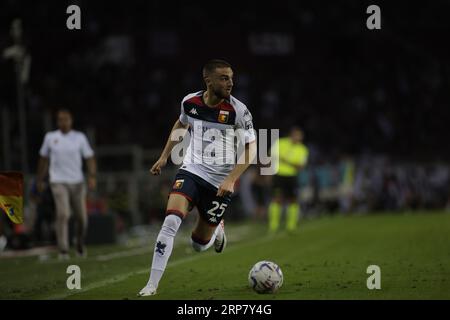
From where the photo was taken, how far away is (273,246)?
53.0ft

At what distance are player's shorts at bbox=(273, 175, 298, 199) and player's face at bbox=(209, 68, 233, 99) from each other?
40.6ft

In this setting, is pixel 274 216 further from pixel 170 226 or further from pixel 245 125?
pixel 170 226

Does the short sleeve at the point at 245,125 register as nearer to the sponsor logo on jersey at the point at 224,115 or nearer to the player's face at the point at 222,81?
the sponsor logo on jersey at the point at 224,115

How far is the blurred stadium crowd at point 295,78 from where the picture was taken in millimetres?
30516

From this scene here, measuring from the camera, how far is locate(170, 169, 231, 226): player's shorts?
930 centimetres

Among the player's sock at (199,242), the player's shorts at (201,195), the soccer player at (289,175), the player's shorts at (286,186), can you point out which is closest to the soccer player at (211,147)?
the player's shorts at (201,195)

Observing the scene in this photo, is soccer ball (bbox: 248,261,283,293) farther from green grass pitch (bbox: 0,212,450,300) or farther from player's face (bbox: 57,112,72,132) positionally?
player's face (bbox: 57,112,72,132)

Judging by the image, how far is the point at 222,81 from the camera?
30.2ft

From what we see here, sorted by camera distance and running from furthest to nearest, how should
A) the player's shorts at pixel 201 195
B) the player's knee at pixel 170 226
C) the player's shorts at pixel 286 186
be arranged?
the player's shorts at pixel 286 186 → the player's shorts at pixel 201 195 → the player's knee at pixel 170 226

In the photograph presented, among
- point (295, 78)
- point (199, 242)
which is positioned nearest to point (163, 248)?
point (199, 242)

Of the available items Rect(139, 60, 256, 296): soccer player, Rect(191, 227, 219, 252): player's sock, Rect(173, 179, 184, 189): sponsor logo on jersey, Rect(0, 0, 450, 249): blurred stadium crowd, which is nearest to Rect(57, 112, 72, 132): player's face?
Rect(191, 227, 219, 252): player's sock

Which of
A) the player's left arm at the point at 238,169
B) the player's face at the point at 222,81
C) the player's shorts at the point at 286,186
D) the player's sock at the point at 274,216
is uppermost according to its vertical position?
the player's face at the point at 222,81

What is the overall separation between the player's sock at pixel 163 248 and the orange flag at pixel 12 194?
2.24 meters
